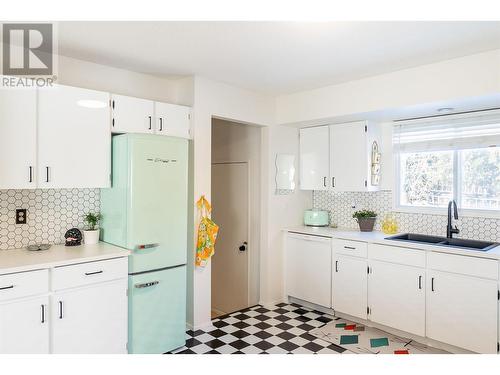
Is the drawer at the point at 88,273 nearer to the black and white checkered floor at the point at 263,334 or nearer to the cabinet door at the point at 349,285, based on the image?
the black and white checkered floor at the point at 263,334

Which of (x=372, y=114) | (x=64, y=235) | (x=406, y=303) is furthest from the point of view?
(x=372, y=114)

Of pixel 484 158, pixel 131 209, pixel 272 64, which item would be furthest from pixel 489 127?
pixel 131 209

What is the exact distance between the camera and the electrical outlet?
2.89m

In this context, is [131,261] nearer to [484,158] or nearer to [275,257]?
[275,257]

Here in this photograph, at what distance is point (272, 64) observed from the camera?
3201 millimetres

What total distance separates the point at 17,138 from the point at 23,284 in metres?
1.01

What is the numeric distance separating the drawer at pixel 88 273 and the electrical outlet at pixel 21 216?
75cm

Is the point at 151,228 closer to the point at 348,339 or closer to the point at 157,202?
the point at 157,202

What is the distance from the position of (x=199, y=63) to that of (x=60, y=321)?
7.49 feet

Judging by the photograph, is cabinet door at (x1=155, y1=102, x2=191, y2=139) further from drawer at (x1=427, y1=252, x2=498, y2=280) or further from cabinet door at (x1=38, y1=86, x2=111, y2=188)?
drawer at (x1=427, y1=252, x2=498, y2=280)

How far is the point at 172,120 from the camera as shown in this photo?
343 centimetres

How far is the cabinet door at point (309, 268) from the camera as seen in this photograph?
3.98 metres

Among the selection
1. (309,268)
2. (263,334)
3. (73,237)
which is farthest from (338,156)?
(73,237)

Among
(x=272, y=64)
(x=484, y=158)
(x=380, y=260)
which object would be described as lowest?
(x=380, y=260)
